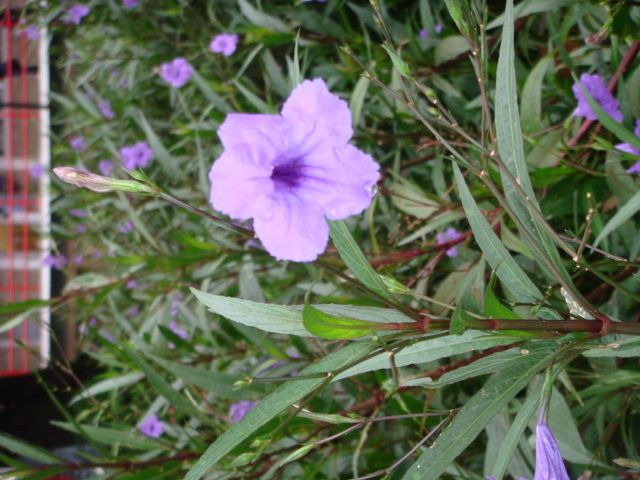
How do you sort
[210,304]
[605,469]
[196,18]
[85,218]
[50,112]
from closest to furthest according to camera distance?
[210,304]
[605,469]
[196,18]
[85,218]
[50,112]

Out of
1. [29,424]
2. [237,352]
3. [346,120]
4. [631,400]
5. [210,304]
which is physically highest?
[346,120]

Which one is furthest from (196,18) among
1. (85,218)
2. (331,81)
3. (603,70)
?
(603,70)

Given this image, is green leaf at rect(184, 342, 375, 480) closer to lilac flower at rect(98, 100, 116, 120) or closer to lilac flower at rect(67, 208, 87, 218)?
lilac flower at rect(98, 100, 116, 120)

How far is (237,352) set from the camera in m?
1.17

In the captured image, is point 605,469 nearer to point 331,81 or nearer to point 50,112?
point 331,81

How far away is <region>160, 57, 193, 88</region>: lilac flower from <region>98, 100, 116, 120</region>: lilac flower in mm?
490

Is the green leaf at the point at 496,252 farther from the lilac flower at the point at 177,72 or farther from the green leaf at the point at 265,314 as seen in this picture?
the lilac flower at the point at 177,72

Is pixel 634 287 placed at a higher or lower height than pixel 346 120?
lower

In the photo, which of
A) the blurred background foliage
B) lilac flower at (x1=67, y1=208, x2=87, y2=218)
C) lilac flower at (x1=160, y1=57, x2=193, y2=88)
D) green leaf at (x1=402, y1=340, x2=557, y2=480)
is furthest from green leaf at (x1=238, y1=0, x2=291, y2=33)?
lilac flower at (x1=67, y1=208, x2=87, y2=218)

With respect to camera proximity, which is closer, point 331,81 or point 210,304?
point 210,304

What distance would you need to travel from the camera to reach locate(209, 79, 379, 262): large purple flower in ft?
1.18

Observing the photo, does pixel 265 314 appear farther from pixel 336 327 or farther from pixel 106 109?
pixel 106 109

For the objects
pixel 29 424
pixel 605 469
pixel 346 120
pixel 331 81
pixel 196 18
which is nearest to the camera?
pixel 346 120

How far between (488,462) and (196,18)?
1.31m
